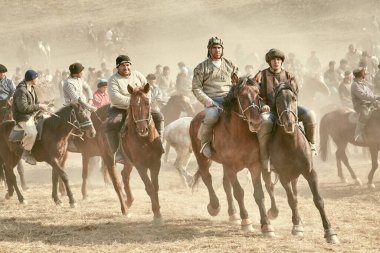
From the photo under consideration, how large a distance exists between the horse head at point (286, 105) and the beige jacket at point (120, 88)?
3458 mm

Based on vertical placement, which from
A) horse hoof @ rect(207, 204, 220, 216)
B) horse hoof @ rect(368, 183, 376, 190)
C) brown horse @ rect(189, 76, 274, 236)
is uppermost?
brown horse @ rect(189, 76, 274, 236)

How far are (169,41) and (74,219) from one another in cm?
4405

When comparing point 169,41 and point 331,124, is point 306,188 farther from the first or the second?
point 169,41

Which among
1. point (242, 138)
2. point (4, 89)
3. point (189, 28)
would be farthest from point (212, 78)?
point (189, 28)

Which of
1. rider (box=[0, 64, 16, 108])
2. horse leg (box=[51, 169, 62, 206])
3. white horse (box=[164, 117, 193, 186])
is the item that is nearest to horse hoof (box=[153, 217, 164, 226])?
horse leg (box=[51, 169, 62, 206])

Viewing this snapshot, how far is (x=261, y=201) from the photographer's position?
9.78 m

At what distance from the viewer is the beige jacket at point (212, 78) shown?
10.9m

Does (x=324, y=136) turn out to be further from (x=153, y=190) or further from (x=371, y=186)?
(x=153, y=190)

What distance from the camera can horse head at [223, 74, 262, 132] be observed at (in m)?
9.19

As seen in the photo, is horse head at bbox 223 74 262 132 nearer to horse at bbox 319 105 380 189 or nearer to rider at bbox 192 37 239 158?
rider at bbox 192 37 239 158

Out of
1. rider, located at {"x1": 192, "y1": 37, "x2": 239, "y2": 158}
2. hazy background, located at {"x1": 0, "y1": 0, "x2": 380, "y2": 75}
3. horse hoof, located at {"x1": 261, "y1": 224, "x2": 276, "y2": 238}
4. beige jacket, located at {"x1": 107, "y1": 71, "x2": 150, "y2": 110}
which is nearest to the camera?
horse hoof, located at {"x1": 261, "y1": 224, "x2": 276, "y2": 238}

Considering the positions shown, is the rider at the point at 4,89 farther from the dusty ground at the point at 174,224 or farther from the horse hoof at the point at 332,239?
the horse hoof at the point at 332,239

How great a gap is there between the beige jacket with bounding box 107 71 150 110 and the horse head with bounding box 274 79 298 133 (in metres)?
3.46

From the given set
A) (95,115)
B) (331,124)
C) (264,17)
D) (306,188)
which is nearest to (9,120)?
(95,115)
